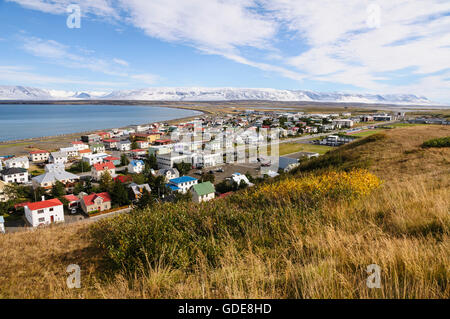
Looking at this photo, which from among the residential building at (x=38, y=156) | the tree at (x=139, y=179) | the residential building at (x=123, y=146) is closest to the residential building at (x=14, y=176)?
the residential building at (x=38, y=156)

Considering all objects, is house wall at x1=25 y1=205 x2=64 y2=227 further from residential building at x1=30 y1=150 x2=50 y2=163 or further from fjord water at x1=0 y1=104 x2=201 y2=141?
fjord water at x1=0 y1=104 x2=201 y2=141

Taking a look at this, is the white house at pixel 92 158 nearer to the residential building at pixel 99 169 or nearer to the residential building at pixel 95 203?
the residential building at pixel 99 169

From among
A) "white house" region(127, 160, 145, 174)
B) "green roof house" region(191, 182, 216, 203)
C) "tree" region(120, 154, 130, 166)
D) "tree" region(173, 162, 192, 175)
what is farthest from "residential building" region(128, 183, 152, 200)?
"tree" region(120, 154, 130, 166)

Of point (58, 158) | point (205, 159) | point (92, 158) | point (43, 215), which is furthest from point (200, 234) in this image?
point (58, 158)

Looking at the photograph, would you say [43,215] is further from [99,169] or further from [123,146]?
[123,146]
